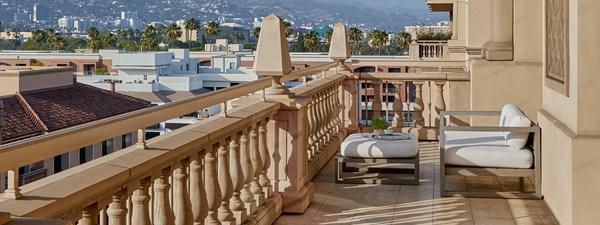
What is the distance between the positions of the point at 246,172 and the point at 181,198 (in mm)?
1406

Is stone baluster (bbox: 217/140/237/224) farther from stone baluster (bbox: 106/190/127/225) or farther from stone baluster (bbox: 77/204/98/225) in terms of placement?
stone baluster (bbox: 77/204/98/225)

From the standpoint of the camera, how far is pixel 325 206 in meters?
6.31

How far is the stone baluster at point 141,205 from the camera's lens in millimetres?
3174

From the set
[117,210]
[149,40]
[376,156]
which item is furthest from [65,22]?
[117,210]

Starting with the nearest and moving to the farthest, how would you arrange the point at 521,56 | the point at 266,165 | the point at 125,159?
the point at 125,159
the point at 266,165
the point at 521,56

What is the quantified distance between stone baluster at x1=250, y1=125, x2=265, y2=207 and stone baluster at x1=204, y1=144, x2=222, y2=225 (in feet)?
3.24

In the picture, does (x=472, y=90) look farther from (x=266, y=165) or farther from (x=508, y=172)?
(x=266, y=165)

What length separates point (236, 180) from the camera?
493cm

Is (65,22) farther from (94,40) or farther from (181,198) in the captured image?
(181,198)

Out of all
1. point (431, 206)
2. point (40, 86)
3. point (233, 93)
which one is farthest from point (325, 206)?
point (40, 86)

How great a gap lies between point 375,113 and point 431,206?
4.49 m

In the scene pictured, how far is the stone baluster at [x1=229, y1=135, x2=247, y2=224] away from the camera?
4887 mm

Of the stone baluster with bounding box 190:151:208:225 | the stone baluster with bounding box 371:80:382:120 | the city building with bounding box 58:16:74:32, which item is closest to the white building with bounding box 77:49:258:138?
the stone baluster with bounding box 371:80:382:120

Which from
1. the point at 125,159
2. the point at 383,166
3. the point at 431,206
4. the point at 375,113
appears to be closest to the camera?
the point at 125,159
